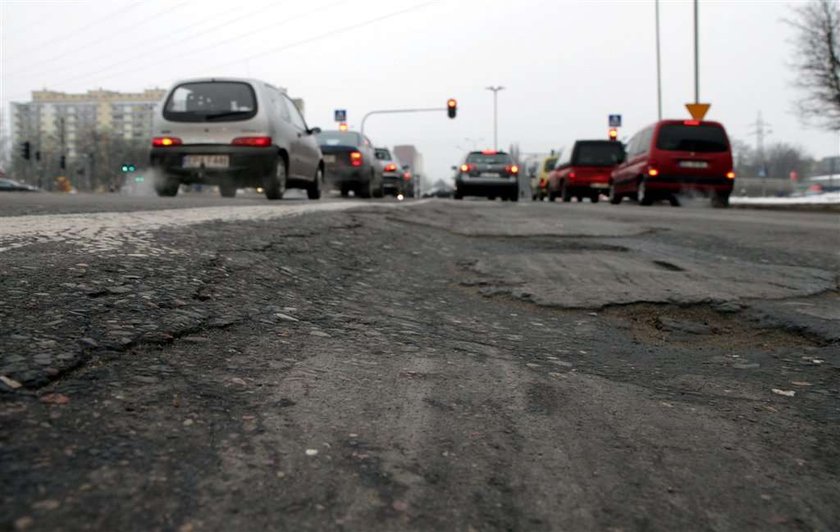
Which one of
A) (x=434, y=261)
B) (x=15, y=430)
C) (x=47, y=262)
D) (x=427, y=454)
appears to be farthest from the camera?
(x=434, y=261)

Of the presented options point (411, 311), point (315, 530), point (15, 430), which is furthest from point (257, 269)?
point (315, 530)

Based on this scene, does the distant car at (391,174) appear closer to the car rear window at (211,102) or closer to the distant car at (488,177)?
the distant car at (488,177)

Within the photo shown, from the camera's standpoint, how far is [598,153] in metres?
19.7

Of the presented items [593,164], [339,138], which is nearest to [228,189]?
[339,138]

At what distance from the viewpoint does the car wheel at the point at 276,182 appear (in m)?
8.91

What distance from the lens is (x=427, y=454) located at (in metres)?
1.35

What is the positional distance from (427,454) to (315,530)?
0.35 metres

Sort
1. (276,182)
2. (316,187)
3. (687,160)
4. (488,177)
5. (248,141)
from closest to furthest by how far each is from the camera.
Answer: (248,141) < (276,182) < (316,187) < (687,160) < (488,177)

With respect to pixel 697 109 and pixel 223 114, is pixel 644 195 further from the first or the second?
pixel 223 114

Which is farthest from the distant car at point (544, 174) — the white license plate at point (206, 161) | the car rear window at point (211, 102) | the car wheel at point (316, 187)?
the white license plate at point (206, 161)

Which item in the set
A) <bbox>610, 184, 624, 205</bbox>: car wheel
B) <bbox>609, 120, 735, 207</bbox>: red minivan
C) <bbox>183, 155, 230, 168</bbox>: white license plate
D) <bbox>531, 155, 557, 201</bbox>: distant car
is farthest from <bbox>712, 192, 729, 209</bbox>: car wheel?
<bbox>531, 155, 557, 201</bbox>: distant car

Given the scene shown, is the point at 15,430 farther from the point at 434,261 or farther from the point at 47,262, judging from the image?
the point at 434,261

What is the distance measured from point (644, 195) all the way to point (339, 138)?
23.3 ft

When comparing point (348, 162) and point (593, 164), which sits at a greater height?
point (593, 164)
